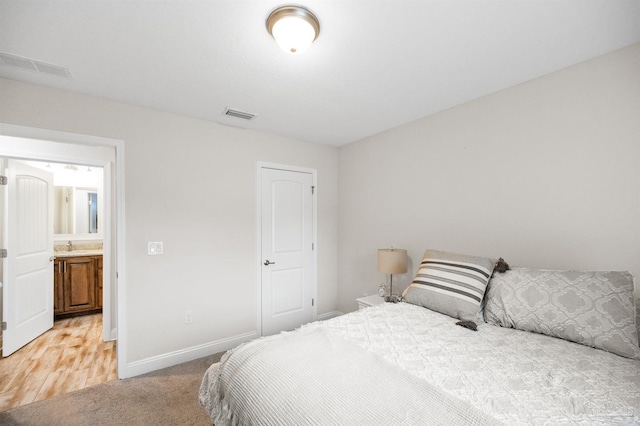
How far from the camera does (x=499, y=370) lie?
126 centimetres

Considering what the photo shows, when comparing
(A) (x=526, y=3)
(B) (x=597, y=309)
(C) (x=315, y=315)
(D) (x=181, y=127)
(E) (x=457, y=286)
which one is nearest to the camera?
(A) (x=526, y=3)

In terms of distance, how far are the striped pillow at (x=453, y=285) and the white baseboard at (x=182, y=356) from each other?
6.38 feet

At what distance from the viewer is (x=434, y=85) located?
2.20m

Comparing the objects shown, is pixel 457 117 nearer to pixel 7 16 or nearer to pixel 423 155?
pixel 423 155

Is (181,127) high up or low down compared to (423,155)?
up

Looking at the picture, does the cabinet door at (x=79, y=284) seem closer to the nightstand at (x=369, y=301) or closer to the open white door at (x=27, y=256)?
the open white door at (x=27, y=256)

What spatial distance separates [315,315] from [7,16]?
367 cm

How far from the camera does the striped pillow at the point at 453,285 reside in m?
1.92

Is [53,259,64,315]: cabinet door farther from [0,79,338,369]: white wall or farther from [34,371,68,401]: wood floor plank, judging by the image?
[0,79,338,369]: white wall

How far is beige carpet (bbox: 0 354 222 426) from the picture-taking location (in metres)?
1.94

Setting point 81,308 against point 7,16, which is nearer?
point 7,16

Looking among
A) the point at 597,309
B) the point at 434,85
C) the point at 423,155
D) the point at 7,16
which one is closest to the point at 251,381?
the point at 597,309

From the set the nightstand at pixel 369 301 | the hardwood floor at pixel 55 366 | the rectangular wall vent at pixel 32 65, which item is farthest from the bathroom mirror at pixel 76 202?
the nightstand at pixel 369 301

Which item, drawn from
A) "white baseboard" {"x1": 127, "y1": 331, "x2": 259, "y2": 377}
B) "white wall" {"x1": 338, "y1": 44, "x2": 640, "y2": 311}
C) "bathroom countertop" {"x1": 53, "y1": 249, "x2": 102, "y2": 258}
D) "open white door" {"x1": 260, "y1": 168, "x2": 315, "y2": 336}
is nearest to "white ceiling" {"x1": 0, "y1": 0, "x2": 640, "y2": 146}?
"white wall" {"x1": 338, "y1": 44, "x2": 640, "y2": 311}
